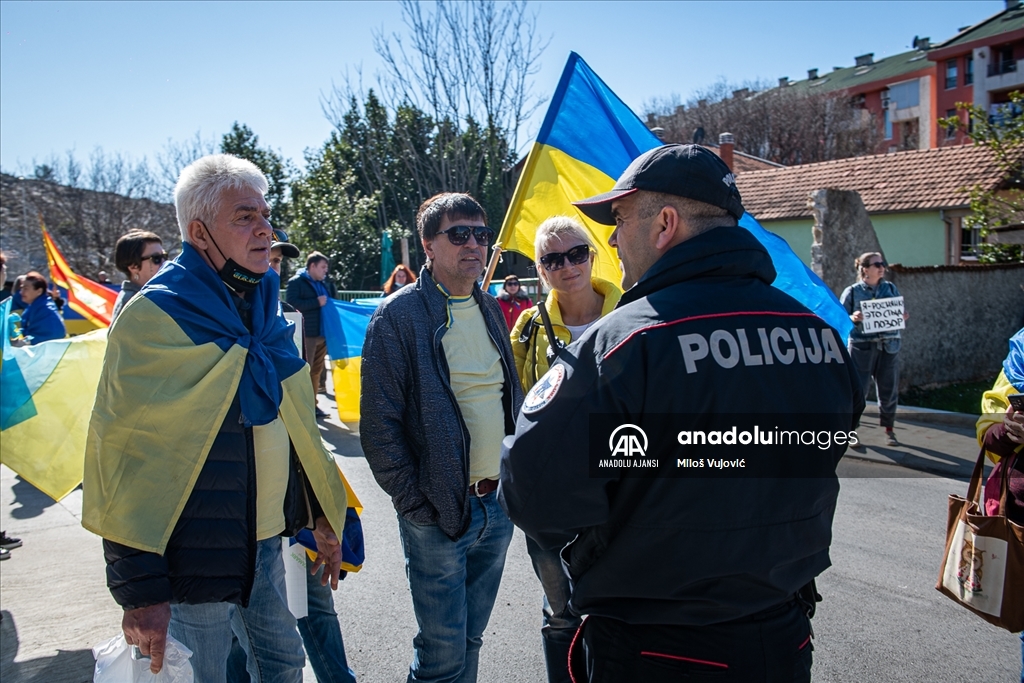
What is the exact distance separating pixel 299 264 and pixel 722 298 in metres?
24.5

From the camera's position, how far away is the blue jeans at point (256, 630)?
7.38 ft

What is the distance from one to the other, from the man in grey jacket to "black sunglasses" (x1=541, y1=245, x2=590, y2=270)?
17.4 inches

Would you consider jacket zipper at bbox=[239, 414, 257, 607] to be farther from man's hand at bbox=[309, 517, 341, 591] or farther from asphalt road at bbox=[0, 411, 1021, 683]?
asphalt road at bbox=[0, 411, 1021, 683]

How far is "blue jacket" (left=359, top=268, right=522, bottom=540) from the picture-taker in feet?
8.52

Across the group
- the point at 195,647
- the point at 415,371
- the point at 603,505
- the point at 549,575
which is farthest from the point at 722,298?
the point at 195,647

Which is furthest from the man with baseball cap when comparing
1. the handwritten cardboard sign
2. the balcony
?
the balcony

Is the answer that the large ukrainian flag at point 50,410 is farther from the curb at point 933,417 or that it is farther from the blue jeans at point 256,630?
the curb at point 933,417

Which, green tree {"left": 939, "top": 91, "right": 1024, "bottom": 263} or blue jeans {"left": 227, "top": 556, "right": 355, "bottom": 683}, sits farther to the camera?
green tree {"left": 939, "top": 91, "right": 1024, "bottom": 263}

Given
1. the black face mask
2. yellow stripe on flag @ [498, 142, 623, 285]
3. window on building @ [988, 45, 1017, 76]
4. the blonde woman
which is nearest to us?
the black face mask

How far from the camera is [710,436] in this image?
1.57 metres

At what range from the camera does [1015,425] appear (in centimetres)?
285

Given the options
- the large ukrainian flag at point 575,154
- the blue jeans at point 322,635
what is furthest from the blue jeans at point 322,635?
the large ukrainian flag at point 575,154

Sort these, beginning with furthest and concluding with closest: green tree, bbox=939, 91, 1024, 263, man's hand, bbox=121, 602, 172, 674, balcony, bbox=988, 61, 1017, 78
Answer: balcony, bbox=988, 61, 1017, 78 → green tree, bbox=939, 91, 1024, 263 → man's hand, bbox=121, 602, 172, 674

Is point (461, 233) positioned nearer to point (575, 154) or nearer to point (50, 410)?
point (575, 154)
